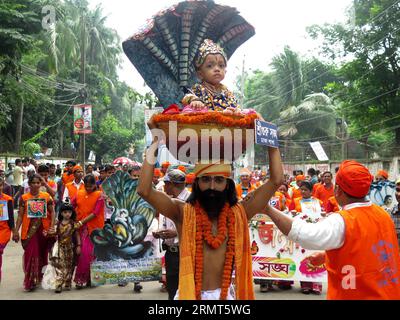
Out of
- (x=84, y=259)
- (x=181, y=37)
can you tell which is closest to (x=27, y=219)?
(x=84, y=259)

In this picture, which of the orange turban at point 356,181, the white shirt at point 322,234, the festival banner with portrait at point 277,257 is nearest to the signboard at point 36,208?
the festival banner with portrait at point 277,257

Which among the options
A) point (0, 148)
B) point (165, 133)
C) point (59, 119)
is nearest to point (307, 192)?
point (165, 133)

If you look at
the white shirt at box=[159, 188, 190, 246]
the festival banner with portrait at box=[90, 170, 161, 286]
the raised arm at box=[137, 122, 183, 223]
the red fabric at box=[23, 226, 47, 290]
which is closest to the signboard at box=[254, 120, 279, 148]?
the raised arm at box=[137, 122, 183, 223]

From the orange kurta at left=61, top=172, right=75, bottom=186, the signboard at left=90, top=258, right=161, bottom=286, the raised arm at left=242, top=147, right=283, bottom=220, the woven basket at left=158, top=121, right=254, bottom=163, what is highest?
the orange kurta at left=61, top=172, right=75, bottom=186

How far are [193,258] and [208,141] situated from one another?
741 mm

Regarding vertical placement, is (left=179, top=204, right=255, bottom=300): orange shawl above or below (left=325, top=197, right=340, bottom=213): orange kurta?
below

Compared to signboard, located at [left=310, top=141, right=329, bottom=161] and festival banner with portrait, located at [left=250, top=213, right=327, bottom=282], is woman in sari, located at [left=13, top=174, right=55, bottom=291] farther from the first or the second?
signboard, located at [left=310, top=141, right=329, bottom=161]

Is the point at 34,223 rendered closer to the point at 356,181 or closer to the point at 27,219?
the point at 27,219

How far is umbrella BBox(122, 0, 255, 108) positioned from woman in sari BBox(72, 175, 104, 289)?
340 centimetres

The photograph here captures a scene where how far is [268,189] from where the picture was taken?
322 centimetres

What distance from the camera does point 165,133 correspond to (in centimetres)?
296

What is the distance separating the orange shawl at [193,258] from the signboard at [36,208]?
5.09 metres

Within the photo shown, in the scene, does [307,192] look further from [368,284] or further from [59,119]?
[59,119]

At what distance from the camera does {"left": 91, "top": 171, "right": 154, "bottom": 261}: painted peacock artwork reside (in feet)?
23.6
